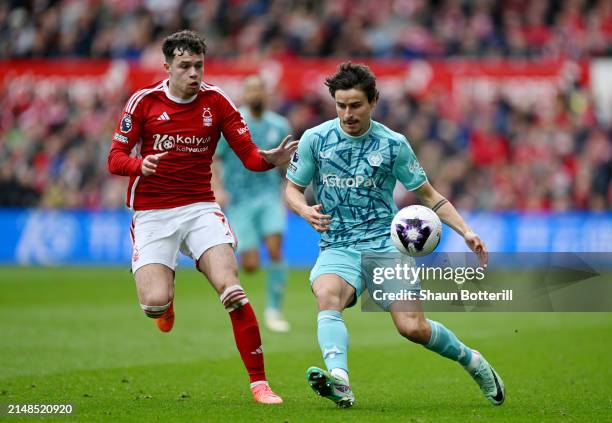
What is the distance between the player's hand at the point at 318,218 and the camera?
297 inches

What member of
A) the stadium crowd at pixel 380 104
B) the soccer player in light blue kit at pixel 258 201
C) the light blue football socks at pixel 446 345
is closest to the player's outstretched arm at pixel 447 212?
the light blue football socks at pixel 446 345

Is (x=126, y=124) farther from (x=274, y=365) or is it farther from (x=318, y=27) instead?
(x=318, y=27)

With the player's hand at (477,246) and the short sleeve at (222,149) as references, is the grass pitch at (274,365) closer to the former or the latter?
the player's hand at (477,246)

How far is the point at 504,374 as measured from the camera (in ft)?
33.2

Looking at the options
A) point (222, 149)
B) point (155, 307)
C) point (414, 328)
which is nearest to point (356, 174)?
point (414, 328)

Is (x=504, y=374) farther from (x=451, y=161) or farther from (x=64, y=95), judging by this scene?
(x=64, y=95)

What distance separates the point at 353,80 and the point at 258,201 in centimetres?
657

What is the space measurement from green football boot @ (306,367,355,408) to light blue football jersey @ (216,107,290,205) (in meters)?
6.67

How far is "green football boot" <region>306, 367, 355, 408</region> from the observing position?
283 inches

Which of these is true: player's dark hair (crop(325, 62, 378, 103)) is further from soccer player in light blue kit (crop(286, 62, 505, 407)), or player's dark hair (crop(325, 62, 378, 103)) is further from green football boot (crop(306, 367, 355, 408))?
green football boot (crop(306, 367, 355, 408))

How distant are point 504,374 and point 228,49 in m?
17.4

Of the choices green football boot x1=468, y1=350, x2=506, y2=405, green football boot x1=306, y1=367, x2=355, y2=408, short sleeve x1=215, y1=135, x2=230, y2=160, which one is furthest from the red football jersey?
short sleeve x1=215, y1=135, x2=230, y2=160

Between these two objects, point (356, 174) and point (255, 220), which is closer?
point (356, 174)

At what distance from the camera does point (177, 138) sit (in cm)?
855
